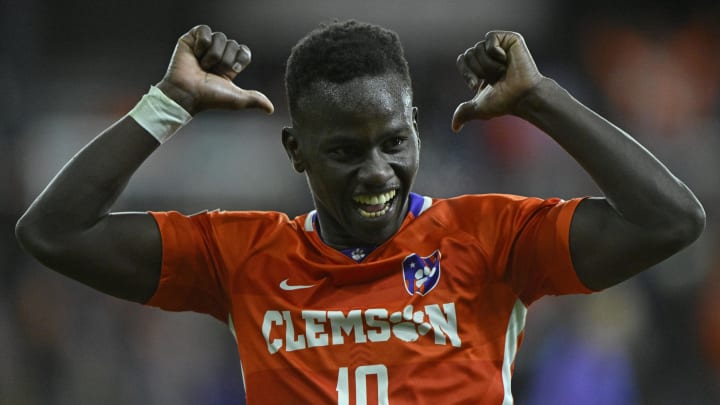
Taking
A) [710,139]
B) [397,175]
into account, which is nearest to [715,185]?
[710,139]

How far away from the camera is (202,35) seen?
279cm

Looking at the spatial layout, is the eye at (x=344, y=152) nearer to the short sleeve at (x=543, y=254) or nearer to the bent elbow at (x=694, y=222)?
the short sleeve at (x=543, y=254)

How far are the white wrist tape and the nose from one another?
0.55m

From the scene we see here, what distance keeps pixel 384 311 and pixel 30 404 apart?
4501 millimetres

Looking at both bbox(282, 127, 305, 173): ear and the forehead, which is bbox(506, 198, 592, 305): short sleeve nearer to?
the forehead

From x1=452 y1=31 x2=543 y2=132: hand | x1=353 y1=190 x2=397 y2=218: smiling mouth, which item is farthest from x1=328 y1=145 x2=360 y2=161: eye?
x1=452 y1=31 x2=543 y2=132: hand

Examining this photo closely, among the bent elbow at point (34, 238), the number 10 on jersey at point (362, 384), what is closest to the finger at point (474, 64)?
the number 10 on jersey at point (362, 384)

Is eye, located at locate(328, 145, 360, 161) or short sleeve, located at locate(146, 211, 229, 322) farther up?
eye, located at locate(328, 145, 360, 161)

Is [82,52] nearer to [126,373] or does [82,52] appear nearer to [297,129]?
[126,373]

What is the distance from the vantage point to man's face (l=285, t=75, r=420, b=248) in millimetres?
2625

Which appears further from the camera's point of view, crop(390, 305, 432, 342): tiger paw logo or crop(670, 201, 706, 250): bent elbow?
crop(390, 305, 432, 342): tiger paw logo

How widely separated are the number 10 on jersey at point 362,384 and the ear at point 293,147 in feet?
2.08

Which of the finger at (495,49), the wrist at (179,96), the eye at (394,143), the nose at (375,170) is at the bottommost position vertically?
the nose at (375,170)

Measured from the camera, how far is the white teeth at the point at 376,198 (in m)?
2.66
